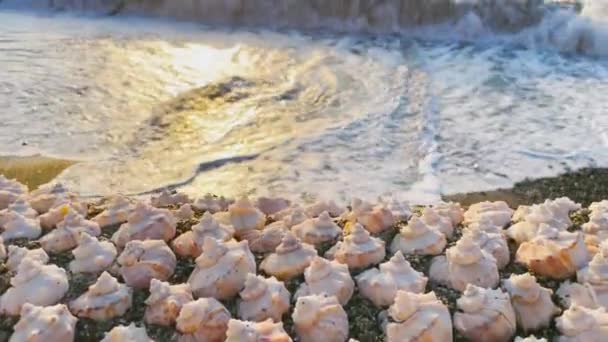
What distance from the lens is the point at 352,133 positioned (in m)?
5.24

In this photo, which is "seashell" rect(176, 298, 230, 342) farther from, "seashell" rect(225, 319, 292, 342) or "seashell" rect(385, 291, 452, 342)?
"seashell" rect(385, 291, 452, 342)

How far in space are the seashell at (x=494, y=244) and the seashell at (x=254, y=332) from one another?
68 cm

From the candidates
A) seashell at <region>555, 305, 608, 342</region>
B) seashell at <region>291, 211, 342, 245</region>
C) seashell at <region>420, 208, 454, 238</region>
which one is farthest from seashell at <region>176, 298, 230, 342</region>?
seashell at <region>555, 305, 608, 342</region>

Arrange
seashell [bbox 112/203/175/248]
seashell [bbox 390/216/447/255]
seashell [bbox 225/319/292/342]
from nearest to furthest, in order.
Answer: seashell [bbox 225/319/292/342]
seashell [bbox 390/216/447/255]
seashell [bbox 112/203/175/248]

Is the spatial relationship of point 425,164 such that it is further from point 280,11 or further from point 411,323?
point 280,11

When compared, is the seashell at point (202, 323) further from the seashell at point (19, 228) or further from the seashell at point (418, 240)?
the seashell at point (19, 228)

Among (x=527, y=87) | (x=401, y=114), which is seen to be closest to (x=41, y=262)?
(x=401, y=114)

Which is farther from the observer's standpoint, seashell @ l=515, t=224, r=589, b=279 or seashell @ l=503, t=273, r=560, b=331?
seashell @ l=515, t=224, r=589, b=279

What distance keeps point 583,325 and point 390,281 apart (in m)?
0.52

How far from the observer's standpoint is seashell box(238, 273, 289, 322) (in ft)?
6.99

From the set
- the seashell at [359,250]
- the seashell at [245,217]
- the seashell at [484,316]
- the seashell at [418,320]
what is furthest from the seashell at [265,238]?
the seashell at [484,316]

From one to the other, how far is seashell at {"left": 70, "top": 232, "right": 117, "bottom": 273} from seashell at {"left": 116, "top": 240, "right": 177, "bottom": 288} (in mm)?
46

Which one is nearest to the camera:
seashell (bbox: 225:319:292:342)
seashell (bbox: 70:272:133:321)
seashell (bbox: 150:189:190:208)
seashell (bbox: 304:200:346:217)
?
seashell (bbox: 225:319:292:342)

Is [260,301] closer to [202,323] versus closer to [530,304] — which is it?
[202,323]
